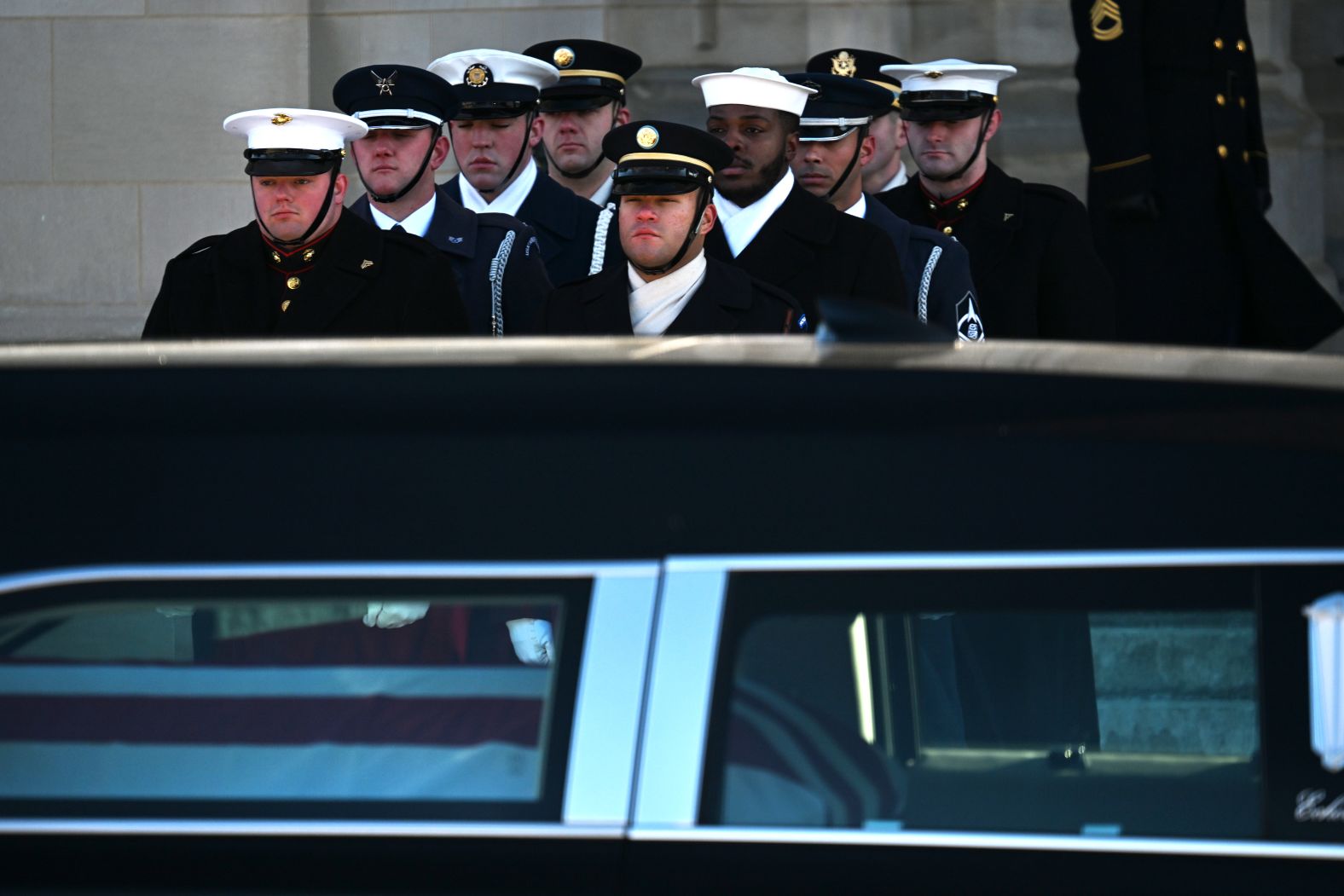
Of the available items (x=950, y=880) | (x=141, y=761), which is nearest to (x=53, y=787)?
(x=141, y=761)

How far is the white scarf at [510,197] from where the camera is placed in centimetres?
711

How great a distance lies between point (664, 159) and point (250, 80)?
4.90 meters

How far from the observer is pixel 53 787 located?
224 centimetres

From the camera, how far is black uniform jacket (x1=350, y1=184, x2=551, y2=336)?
20.7 feet

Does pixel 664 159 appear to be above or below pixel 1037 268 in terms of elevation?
above

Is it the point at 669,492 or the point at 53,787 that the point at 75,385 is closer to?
the point at 53,787

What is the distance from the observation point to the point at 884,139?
7.44 m

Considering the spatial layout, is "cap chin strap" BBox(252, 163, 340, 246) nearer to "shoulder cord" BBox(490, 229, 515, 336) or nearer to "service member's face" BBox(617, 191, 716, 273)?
"shoulder cord" BBox(490, 229, 515, 336)

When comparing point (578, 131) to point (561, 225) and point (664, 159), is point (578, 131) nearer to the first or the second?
point (561, 225)

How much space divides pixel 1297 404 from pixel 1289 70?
24.9ft

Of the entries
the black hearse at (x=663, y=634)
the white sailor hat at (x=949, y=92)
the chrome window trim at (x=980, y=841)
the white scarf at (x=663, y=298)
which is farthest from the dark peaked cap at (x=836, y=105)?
the chrome window trim at (x=980, y=841)

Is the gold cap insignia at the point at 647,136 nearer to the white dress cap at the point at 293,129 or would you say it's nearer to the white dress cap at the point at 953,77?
the white dress cap at the point at 293,129

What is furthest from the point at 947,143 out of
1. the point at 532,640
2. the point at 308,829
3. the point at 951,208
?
the point at 308,829

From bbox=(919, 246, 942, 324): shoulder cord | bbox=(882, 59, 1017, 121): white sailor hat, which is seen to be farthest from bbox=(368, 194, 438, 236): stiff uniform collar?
bbox=(882, 59, 1017, 121): white sailor hat
